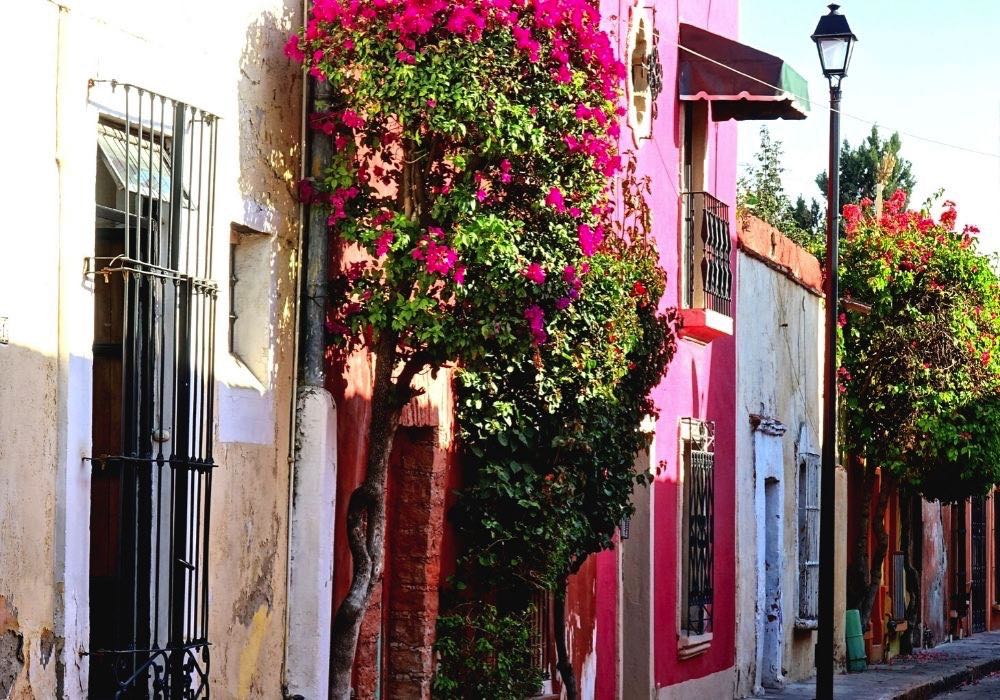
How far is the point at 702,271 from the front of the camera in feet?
54.8

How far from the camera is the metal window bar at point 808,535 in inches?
835

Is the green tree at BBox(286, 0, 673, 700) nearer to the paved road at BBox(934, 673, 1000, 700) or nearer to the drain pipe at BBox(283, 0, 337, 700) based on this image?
the drain pipe at BBox(283, 0, 337, 700)

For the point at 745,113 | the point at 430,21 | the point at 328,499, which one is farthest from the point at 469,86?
the point at 745,113

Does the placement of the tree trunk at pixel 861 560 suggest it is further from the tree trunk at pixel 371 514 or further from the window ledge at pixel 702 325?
the tree trunk at pixel 371 514

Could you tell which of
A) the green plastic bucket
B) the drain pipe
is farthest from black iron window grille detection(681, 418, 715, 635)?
the drain pipe

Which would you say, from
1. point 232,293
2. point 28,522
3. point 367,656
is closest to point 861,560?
point 367,656

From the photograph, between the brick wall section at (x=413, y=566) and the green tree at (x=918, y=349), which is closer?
the brick wall section at (x=413, y=566)

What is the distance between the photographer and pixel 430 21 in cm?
877

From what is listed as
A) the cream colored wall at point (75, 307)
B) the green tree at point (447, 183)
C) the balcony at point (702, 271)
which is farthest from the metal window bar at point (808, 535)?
the cream colored wall at point (75, 307)

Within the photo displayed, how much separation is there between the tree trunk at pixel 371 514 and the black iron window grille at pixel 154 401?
127 centimetres

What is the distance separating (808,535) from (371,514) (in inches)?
499

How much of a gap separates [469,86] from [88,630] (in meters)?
3.32

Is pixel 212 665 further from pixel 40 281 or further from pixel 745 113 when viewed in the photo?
pixel 745 113

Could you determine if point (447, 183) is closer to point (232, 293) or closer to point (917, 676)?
point (232, 293)
